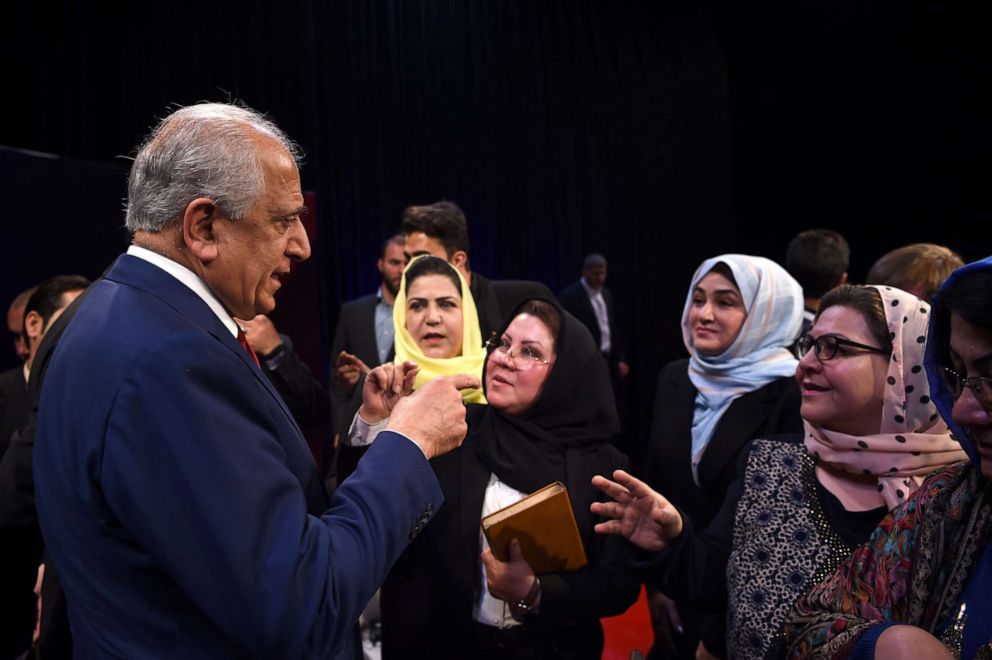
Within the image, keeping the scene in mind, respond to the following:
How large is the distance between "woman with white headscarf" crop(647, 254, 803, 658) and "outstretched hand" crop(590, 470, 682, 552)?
0.64 metres

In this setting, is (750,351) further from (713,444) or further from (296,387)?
(296,387)

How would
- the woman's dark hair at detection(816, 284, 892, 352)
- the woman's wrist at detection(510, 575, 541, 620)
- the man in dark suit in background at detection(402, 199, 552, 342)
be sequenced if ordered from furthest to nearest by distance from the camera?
the man in dark suit in background at detection(402, 199, 552, 342) < the woman's wrist at detection(510, 575, 541, 620) < the woman's dark hair at detection(816, 284, 892, 352)

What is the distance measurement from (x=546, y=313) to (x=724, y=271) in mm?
722

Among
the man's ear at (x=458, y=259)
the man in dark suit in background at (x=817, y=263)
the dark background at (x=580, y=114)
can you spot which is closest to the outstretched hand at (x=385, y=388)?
the man's ear at (x=458, y=259)

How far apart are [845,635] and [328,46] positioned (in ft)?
22.6

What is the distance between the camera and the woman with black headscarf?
6.86 ft

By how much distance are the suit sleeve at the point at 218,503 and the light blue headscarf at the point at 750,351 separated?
1751 mm

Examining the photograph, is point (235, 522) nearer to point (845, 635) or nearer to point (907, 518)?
point (845, 635)

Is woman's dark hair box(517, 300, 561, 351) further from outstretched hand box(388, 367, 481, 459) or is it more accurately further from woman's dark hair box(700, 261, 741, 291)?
outstretched hand box(388, 367, 481, 459)

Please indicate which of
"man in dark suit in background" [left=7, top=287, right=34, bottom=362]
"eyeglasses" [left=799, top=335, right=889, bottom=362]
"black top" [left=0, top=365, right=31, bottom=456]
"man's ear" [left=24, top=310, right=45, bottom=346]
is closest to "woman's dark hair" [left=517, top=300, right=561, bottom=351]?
"eyeglasses" [left=799, top=335, right=889, bottom=362]

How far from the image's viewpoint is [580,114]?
8195mm

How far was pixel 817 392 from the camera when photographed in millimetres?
1856

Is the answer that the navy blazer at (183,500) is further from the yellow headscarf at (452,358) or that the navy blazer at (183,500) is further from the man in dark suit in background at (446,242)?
the man in dark suit in background at (446,242)

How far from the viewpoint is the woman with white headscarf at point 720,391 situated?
2.50m
